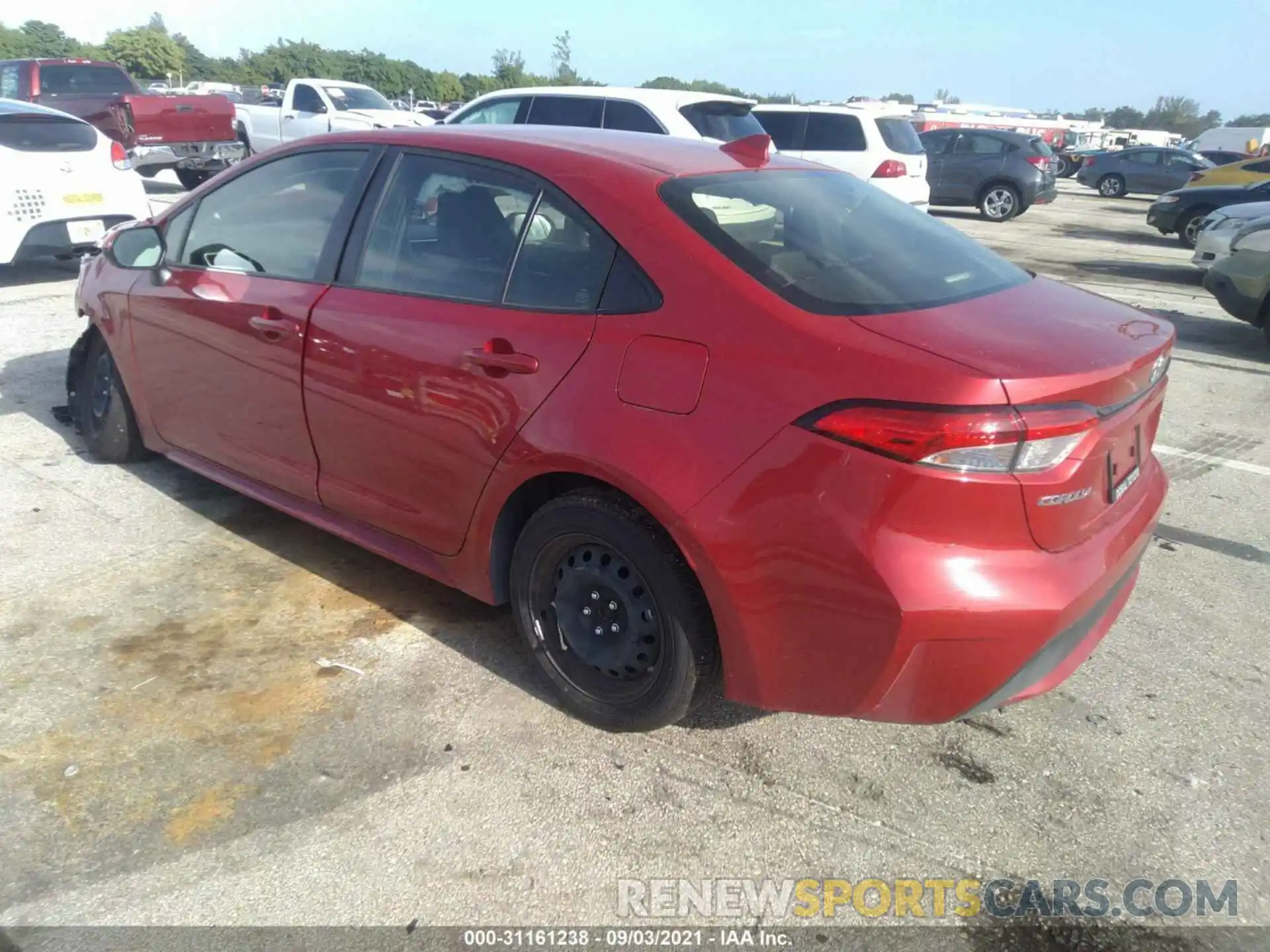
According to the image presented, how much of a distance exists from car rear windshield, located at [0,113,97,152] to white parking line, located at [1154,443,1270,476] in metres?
8.75

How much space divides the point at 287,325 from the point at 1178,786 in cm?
314

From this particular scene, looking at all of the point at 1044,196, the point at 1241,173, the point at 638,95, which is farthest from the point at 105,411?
the point at 1241,173

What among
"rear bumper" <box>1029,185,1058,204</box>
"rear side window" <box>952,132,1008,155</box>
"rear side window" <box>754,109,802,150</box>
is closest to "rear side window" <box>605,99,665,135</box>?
"rear side window" <box>754,109,802,150</box>

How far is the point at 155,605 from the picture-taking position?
3498mm

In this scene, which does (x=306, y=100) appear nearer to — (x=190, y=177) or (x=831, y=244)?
(x=190, y=177)

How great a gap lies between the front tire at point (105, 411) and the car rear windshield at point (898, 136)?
11.6 metres

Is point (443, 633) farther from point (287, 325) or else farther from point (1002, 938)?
point (1002, 938)

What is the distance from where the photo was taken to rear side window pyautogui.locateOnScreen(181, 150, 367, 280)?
3438 mm

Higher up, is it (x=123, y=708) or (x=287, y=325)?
(x=287, y=325)

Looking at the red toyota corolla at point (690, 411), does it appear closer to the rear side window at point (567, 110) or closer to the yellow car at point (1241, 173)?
the rear side window at point (567, 110)

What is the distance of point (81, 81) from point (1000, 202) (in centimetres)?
1570

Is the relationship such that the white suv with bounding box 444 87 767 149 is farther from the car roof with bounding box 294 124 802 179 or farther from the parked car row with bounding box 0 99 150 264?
the car roof with bounding box 294 124 802 179

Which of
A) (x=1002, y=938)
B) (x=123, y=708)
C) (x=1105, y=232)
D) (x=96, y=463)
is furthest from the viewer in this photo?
(x=1105, y=232)

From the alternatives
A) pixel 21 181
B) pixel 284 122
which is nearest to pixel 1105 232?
pixel 284 122
